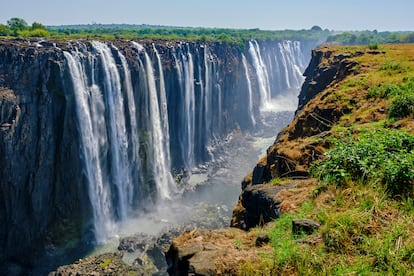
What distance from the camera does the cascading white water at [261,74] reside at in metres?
71.7

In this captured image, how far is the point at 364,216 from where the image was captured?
21.0 feet

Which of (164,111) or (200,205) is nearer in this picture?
(200,205)

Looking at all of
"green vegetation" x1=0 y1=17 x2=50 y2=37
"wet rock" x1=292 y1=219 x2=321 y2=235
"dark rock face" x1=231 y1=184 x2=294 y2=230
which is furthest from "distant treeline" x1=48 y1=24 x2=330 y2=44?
"wet rock" x1=292 y1=219 x2=321 y2=235

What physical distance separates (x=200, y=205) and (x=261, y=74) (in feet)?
146

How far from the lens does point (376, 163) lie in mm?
7695

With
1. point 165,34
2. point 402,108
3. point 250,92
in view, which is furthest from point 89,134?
point 165,34

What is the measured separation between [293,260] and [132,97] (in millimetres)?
29154

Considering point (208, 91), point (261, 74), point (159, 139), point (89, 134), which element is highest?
point (261, 74)

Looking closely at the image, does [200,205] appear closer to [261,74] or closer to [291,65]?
[261,74]

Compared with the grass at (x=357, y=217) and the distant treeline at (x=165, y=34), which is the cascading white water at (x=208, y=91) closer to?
the distant treeline at (x=165, y=34)

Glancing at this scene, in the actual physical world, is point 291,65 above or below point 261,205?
above

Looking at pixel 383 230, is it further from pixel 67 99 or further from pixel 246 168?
pixel 246 168

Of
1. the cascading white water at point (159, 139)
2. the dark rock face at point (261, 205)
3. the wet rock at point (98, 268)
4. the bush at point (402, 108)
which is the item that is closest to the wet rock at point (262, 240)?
the dark rock face at point (261, 205)

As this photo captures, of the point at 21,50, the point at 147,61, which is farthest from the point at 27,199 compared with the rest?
the point at 147,61
